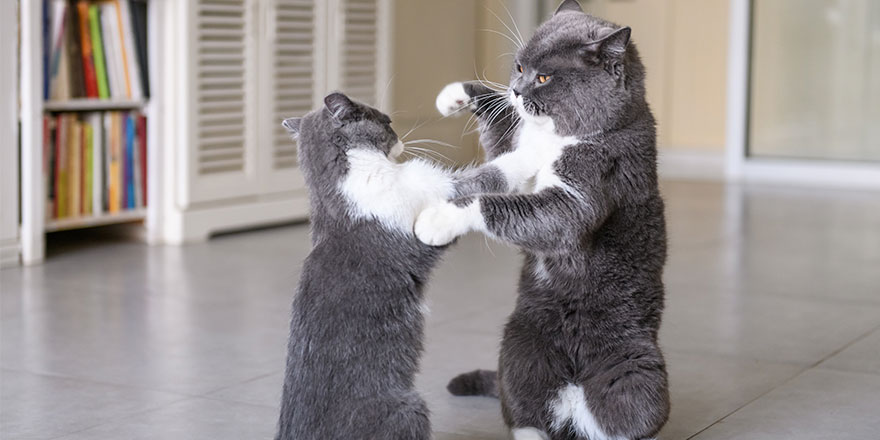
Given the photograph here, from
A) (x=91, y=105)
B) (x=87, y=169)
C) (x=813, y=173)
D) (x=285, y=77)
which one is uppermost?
(x=285, y=77)

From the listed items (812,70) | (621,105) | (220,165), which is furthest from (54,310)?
(812,70)

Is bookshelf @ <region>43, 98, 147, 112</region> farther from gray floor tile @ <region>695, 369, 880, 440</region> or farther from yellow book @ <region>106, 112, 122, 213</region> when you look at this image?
gray floor tile @ <region>695, 369, 880, 440</region>

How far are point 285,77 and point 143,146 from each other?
2.30ft

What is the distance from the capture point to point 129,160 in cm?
419

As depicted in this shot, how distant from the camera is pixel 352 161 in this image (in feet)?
5.78

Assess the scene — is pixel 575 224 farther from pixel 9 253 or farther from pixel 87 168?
pixel 87 168

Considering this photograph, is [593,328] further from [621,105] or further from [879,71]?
[879,71]

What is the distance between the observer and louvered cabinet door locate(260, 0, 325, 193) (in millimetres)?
4504

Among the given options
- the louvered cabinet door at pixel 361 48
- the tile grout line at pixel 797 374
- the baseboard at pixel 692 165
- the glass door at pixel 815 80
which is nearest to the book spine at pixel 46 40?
the louvered cabinet door at pixel 361 48

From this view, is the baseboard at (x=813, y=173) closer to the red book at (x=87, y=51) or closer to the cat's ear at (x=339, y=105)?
the red book at (x=87, y=51)

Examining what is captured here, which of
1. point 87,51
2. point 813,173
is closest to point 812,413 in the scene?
point 87,51

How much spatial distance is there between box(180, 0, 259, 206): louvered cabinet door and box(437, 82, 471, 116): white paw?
2.33 metres

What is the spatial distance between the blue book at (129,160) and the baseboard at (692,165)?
3.28 m

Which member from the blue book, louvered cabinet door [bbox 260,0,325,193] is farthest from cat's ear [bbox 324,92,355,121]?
louvered cabinet door [bbox 260,0,325,193]
